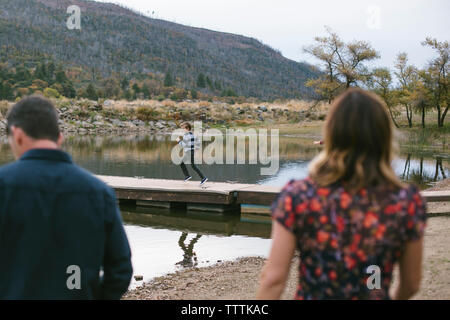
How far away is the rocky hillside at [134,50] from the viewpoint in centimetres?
9844

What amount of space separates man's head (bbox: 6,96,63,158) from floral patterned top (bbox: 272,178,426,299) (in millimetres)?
1086

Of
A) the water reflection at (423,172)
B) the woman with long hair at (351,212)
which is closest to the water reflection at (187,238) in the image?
the woman with long hair at (351,212)

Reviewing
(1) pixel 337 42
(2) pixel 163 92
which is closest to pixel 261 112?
(1) pixel 337 42

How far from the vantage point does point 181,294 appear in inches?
280

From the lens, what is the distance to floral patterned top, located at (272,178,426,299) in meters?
1.99

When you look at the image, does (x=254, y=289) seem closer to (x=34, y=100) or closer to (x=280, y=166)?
→ (x=34, y=100)

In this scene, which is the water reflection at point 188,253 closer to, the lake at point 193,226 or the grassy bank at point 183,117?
the lake at point 193,226

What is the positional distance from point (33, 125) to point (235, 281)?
5.82 metres

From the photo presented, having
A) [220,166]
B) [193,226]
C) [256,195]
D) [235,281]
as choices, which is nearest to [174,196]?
[193,226]

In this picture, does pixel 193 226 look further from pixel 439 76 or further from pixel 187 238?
pixel 439 76

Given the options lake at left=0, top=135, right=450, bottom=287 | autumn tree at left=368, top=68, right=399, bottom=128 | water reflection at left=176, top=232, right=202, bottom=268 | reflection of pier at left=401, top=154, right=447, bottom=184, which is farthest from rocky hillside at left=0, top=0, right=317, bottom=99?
water reflection at left=176, top=232, right=202, bottom=268

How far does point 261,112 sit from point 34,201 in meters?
70.0

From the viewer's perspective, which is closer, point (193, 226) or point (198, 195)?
point (193, 226)

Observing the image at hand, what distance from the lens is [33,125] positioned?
2312mm
